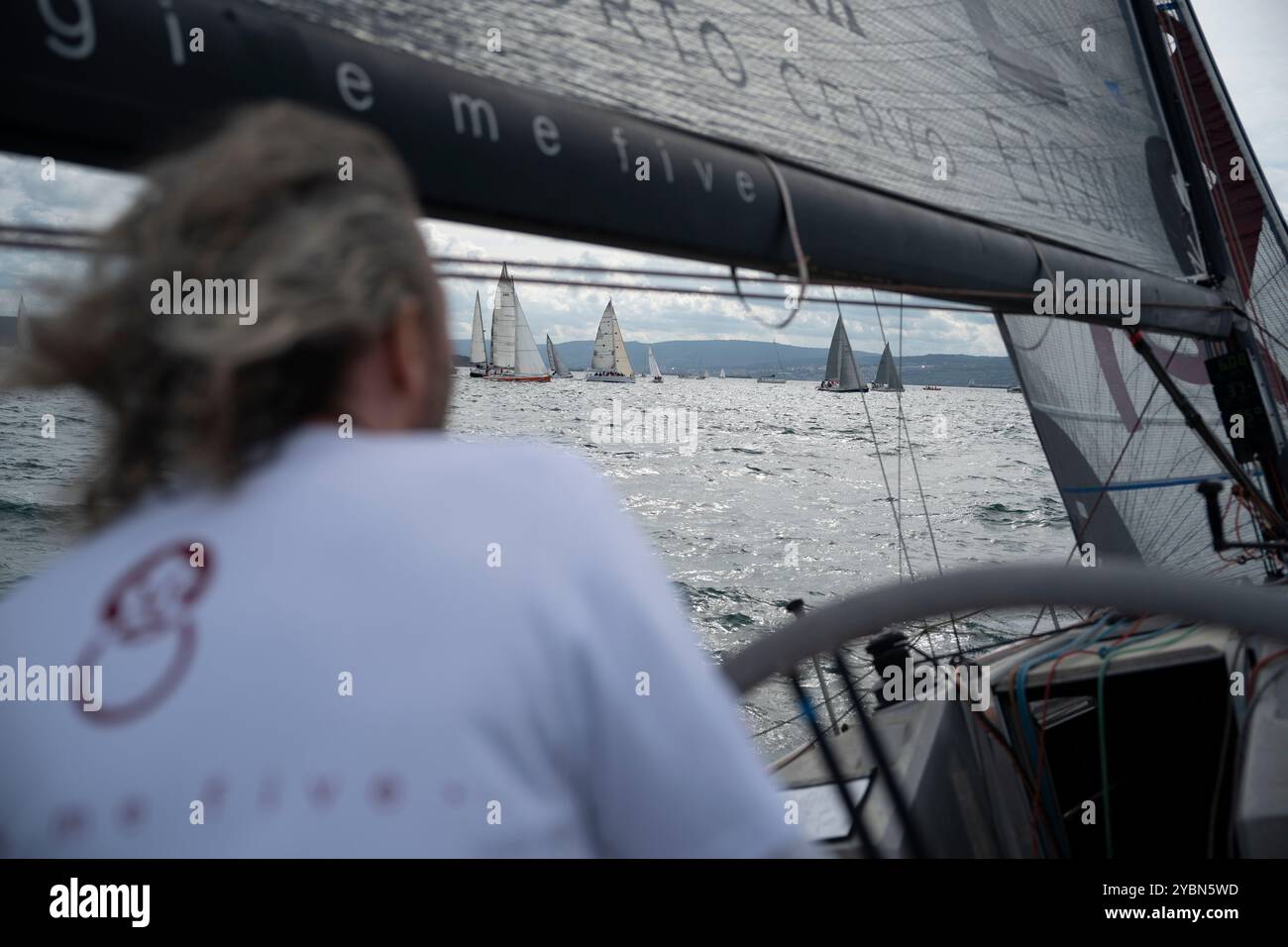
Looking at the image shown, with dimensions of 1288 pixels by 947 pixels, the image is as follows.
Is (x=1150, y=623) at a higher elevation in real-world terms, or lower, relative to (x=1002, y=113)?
lower

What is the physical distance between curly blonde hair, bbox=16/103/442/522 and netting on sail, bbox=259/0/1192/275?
0.49 m

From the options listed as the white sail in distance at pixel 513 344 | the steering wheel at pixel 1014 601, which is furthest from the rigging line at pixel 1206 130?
the white sail in distance at pixel 513 344

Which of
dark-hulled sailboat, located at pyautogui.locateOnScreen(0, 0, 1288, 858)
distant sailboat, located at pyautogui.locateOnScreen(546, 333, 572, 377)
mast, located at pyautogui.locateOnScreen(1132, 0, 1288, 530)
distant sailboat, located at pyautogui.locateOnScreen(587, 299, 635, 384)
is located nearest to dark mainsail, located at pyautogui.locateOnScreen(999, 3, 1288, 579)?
dark-hulled sailboat, located at pyautogui.locateOnScreen(0, 0, 1288, 858)

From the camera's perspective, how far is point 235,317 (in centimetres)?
46

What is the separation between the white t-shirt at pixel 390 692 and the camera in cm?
40

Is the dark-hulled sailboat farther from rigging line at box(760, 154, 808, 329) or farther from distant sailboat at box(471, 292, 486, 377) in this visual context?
distant sailboat at box(471, 292, 486, 377)

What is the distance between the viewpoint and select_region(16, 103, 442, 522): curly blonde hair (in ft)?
1.51
